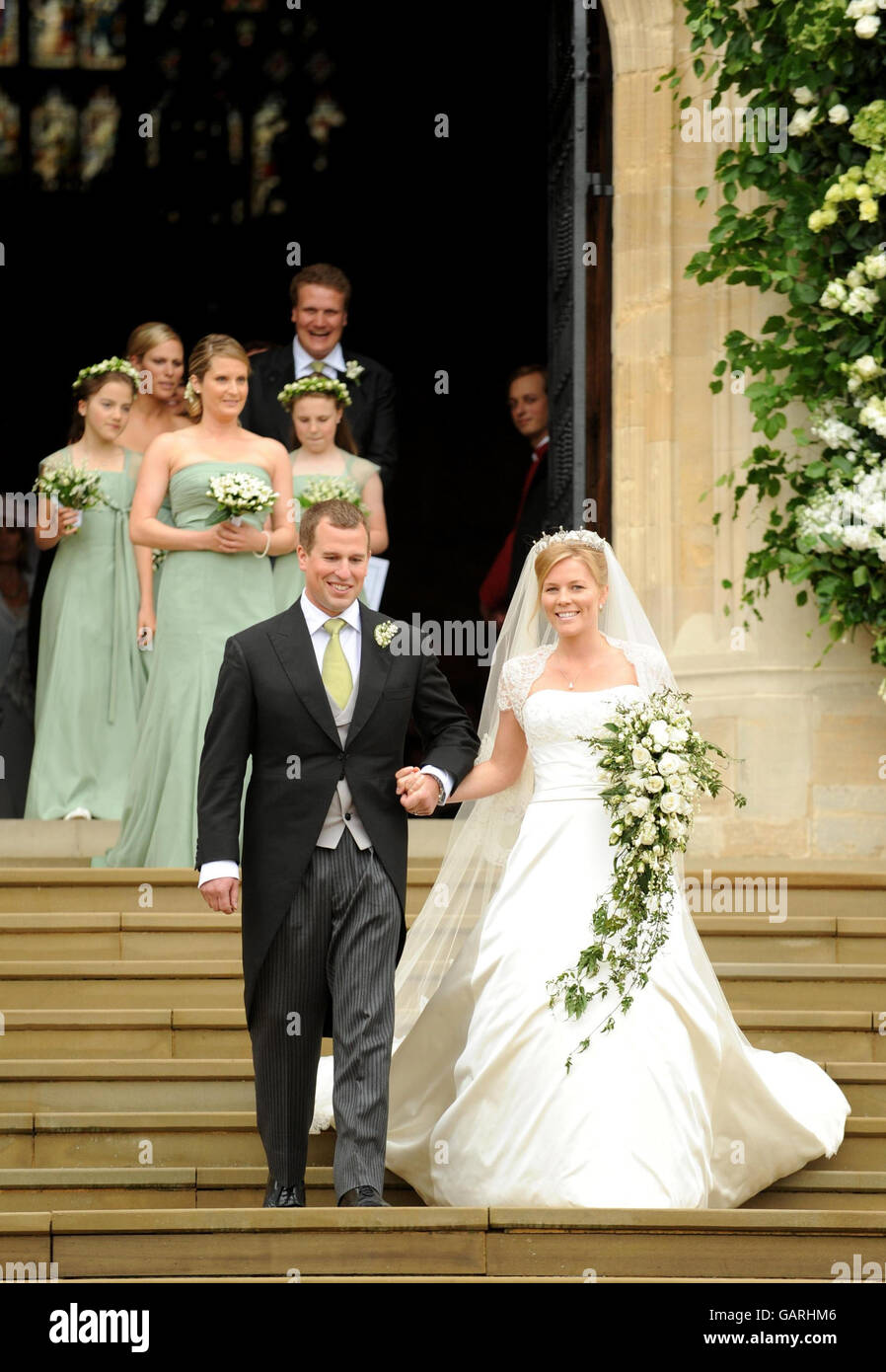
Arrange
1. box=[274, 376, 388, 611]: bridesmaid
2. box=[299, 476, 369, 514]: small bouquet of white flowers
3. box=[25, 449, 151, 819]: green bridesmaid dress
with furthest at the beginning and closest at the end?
box=[25, 449, 151, 819]: green bridesmaid dress
box=[274, 376, 388, 611]: bridesmaid
box=[299, 476, 369, 514]: small bouquet of white flowers

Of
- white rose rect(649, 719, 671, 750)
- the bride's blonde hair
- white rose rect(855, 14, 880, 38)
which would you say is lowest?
white rose rect(649, 719, 671, 750)

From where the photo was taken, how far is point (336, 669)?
5.91m

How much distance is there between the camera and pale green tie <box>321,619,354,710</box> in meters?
5.89

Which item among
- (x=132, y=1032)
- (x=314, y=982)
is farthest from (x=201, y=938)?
(x=314, y=982)

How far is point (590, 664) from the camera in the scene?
6.54 m

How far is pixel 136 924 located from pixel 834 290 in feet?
12.6

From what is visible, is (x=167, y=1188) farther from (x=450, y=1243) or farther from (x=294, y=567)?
(x=294, y=567)

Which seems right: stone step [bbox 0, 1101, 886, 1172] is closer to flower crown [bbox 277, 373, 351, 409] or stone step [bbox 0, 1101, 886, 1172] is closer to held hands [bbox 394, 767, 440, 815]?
held hands [bbox 394, 767, 440, 815]

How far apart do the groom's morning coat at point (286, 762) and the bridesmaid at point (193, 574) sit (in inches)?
131

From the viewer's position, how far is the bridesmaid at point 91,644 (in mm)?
10688

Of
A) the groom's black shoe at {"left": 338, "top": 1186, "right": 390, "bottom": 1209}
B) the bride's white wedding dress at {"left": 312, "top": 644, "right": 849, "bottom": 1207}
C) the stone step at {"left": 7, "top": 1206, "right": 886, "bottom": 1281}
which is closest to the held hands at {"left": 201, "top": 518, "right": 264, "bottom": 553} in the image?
the bride's white wedding dress at {"left": 312, "top": 644, "right": 849, "bottom": 1207}

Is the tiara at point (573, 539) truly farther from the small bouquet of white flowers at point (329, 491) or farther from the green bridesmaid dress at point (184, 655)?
the small bouquet of white flowers at point (329, 491)

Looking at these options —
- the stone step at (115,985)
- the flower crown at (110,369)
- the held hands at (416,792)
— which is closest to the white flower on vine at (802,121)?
the flower crown at (110,369)

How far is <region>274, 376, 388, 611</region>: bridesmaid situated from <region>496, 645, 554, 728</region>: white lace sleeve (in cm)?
384
